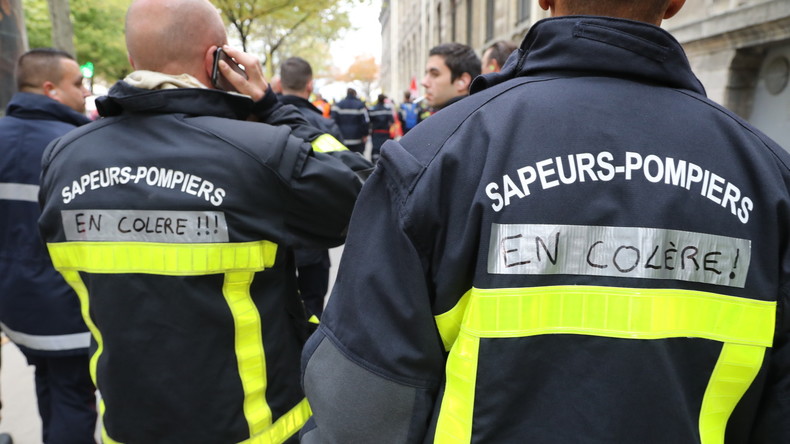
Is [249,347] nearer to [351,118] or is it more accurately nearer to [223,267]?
[223,267]

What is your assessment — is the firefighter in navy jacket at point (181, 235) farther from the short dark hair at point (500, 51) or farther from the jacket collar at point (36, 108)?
the short dark hair at point (500, 51)

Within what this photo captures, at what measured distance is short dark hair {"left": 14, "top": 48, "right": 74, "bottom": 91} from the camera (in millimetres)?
2977

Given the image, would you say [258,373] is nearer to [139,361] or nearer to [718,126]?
[139,361]

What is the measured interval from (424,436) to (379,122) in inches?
444

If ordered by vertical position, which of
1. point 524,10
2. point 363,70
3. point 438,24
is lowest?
point 524,10

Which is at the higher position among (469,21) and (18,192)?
(469,21)

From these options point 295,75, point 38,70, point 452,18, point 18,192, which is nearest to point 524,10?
point 452,18

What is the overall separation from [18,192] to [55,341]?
0.76 m

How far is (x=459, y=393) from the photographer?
103 cm

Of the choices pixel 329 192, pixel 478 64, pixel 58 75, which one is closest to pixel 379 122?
pixel 478 64

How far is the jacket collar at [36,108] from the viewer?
2.76 metres

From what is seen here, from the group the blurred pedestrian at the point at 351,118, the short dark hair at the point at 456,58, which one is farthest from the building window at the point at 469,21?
the short dark hair at the point at 456,58

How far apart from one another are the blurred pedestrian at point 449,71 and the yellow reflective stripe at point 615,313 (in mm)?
3454

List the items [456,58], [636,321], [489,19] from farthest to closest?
1. [489,19]
2. [456,58]
3. [636,321]
